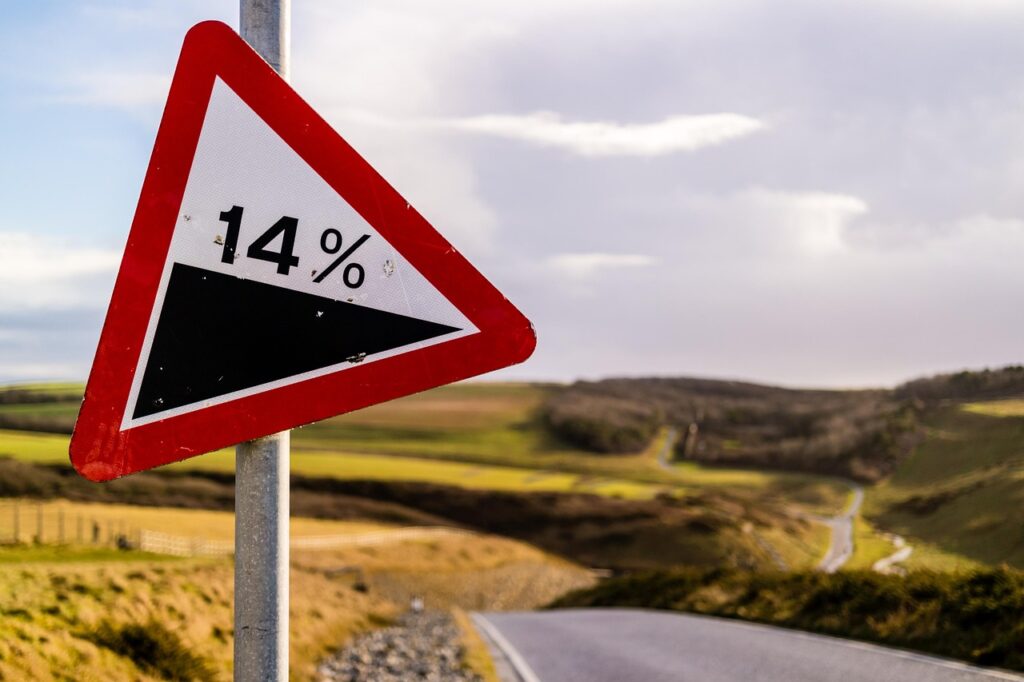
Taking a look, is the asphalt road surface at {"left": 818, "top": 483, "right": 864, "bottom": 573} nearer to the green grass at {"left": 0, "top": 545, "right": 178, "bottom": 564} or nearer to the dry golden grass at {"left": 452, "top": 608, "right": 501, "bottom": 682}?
the dry golden grass at {"left": 452, "top": 608, "right": 501, "bottom": 682}

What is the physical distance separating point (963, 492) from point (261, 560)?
34.2m

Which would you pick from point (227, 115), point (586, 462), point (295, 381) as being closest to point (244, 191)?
point (227, 115)

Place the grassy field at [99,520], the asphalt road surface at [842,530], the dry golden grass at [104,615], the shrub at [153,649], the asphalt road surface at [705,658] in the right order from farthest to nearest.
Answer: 1. the asphalt road surface at [842,530]
2. the grassy field at [99,520]
3. the asphalt road surface at [705,658]
4. the shrub at [153,649]
5. the dry golden grass at [104,615]

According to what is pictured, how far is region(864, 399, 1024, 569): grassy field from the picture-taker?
74.0ft

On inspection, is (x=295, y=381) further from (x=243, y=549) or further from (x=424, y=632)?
(x=424, y=632)

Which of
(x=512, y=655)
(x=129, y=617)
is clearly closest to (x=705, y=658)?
(x=512, y=655)

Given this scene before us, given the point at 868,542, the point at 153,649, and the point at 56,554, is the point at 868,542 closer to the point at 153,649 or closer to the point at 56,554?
the point at 56,554

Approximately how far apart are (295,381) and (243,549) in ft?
1.34

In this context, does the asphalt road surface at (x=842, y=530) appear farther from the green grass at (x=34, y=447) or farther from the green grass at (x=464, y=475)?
the green grass at (x=34, y=447)

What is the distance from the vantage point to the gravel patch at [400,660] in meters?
9.56

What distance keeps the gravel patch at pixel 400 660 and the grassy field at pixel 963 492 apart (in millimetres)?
7811

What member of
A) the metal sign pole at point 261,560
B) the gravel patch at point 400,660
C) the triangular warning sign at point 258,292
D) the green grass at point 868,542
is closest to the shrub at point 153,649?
the gravel patch at point 400,660

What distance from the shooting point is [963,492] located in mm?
31125

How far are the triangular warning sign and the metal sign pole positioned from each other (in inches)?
3.9
